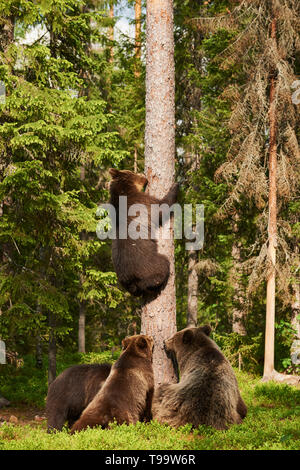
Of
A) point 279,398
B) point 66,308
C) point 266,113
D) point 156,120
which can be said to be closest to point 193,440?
point 156,120

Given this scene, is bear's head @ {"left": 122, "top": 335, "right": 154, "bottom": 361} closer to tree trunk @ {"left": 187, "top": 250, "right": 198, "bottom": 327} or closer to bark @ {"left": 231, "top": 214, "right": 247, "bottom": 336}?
bark @ {"left": 231, "top": 214, "right": 247, "bottom": 336}

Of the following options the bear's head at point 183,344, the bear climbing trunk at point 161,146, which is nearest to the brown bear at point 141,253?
the bear climbing trunk at point 161,146

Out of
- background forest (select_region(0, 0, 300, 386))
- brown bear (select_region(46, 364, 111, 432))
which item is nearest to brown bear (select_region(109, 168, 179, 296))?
brown bear (select_region(46, 364, 111, 432))

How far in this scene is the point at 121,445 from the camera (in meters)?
4.83

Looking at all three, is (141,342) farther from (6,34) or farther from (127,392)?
(6,34)

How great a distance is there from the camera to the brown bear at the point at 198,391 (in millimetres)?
5930

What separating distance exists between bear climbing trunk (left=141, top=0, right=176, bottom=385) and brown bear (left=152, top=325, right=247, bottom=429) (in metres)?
0.25

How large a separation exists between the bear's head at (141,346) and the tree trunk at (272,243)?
6878mm

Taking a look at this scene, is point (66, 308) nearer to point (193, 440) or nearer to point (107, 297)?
point (107, 297)

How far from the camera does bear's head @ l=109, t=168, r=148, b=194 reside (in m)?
7.00

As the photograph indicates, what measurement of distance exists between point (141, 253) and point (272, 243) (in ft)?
23.9

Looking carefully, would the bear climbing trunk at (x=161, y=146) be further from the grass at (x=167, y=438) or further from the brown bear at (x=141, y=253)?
the grass at (x=167, y=438)
